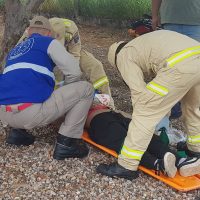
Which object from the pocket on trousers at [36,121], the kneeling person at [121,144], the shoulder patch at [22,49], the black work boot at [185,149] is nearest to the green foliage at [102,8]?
the kneeling person at [121,144]

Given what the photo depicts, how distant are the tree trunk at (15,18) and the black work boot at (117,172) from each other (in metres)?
1.91

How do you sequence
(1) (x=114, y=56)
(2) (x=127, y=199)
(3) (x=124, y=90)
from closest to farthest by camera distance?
(2) (x=127, y=199) → (1) (x=114, y=56) → (3) (x=124, y=90)

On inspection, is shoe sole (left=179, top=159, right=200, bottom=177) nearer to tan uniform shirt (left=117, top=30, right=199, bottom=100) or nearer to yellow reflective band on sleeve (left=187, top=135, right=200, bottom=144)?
yellow reflective band on sleeve (left=187, top=135, right=200, bottom=144)

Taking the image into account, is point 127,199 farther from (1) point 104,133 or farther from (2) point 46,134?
(2) point 46,134

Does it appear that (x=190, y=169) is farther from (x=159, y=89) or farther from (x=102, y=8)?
(x=102, y=8)

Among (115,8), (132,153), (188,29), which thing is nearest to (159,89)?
(132,153)

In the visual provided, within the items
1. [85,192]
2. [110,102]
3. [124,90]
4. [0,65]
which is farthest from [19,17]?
[85,192]

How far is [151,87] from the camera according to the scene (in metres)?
3.48

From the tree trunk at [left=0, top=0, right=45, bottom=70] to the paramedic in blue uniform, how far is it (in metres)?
0.90

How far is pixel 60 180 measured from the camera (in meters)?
3.61

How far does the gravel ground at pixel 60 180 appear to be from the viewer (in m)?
3.45

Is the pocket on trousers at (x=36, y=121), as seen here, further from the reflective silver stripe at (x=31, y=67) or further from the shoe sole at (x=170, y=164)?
the shoe sole at (x=170, y=164)

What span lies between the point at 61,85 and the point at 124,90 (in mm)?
1752

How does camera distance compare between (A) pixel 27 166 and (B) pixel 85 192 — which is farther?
(A) pixel 27 166
